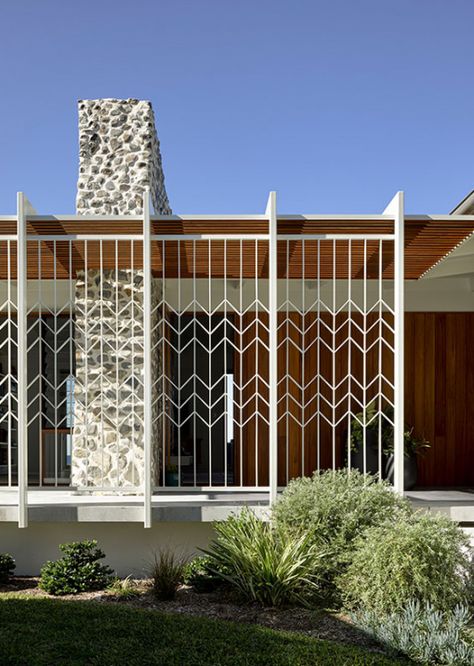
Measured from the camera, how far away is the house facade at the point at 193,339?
6.43 meters

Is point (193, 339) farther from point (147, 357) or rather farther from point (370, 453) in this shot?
point (370, 453)

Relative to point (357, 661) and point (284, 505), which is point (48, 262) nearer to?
point (284, 505)

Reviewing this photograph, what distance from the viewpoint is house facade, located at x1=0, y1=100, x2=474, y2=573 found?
643 centimetres

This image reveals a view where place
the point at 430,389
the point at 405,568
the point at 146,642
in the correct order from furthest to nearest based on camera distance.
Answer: the point at 430,389 → the point at 405,568 → the point at 146,642

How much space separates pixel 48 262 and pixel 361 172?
954cm

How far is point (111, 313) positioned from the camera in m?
7.67

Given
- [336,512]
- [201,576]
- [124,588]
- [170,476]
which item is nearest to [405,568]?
[336,512]

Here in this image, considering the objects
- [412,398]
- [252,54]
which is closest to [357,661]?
[412,398]

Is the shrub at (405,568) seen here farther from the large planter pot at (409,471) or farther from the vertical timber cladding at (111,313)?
the vertical timber cladding at (111,313)

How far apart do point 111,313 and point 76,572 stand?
9.37ft

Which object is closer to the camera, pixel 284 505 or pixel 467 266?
pixel 284 505

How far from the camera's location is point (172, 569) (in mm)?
6027

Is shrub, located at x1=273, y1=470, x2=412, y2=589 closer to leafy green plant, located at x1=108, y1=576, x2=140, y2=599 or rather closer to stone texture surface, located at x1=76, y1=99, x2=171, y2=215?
leafy green plant, located at x1=108, y1=576, x2=140, y2=599

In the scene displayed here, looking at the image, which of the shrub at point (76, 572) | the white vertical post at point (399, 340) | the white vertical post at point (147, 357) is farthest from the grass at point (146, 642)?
the white vertical post at point (399, 340)
